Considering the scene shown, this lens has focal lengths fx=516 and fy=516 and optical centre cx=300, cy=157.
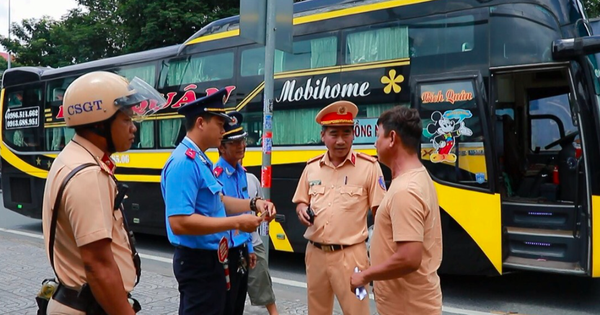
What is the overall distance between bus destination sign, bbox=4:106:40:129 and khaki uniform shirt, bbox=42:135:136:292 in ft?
30.7

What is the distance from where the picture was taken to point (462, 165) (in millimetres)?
5660

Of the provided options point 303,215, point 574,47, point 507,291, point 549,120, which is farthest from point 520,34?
point 303,215

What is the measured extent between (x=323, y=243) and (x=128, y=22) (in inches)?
630

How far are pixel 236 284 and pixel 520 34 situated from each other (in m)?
4.04

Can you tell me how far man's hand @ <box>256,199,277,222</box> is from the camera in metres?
3.14

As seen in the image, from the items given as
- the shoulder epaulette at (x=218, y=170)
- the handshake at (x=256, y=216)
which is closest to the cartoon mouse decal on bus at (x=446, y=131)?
the shoulder epaulette at (x=218, y=170)

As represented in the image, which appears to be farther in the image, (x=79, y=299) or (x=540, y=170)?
(x=540, y=170)

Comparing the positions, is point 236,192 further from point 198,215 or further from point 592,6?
point 592,6

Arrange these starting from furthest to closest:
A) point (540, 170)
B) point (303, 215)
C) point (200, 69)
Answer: point (200, 69) → point (540, 170) → point (303, 215)

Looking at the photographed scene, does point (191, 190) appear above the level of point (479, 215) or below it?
above

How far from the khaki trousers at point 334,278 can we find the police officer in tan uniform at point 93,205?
1647 mm

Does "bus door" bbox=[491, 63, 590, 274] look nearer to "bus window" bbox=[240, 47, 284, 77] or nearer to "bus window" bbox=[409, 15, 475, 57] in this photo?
"bus window" bbox=[409, 15, 475, 57]

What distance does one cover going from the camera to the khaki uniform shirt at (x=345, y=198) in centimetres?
356

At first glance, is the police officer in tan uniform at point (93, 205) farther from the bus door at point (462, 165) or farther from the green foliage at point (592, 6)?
the green foliage at point (592, 6)
